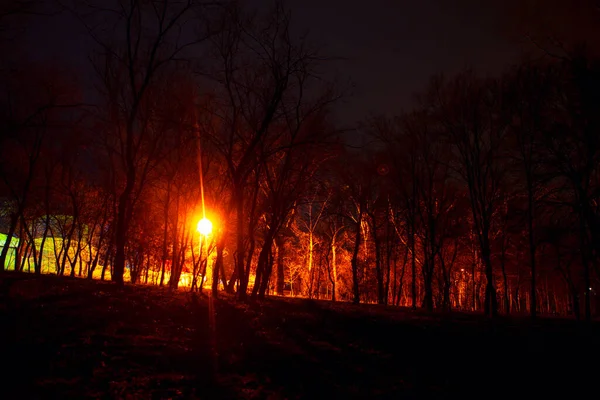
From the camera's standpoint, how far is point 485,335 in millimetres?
11711

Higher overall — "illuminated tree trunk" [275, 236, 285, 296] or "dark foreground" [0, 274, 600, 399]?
"illuminated tree trunk" [275, 236, 285, 296]

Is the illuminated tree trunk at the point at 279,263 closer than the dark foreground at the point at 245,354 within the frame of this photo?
No

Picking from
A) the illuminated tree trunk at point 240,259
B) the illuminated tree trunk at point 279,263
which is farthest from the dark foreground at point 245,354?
the illuminated tree trunk at point 279,263

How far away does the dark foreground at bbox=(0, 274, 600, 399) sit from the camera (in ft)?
20.3

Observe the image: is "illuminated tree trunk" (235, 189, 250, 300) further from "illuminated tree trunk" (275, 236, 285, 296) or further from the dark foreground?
"illuminated tree trunk" (275, 236, 285, 296)

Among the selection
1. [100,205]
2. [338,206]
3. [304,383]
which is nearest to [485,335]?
[304,383]

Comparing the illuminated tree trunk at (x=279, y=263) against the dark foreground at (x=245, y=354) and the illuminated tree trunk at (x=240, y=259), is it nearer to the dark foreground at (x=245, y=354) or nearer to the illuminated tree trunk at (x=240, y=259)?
the illuminated tree trunk at (x=240, y=259)

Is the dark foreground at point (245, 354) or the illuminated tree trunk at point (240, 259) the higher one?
the illuminated tree trunk at point (240, 259)

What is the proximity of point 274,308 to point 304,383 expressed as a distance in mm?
7166

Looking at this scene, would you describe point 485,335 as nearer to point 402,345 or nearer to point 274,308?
point 402,345

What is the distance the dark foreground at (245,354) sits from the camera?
20.3ft

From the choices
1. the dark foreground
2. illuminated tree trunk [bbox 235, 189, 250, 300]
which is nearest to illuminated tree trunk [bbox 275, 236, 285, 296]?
illuminated tree trunk [bbox 235, 189, 250, 300]

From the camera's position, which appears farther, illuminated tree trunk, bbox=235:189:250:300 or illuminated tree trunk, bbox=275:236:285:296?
illuminated tree trunk, bbox=275:236:285:296

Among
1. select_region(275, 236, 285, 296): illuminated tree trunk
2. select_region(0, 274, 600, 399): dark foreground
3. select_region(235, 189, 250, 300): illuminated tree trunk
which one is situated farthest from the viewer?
select_region(275, 236, 285, 296): illuminated tree trunk
